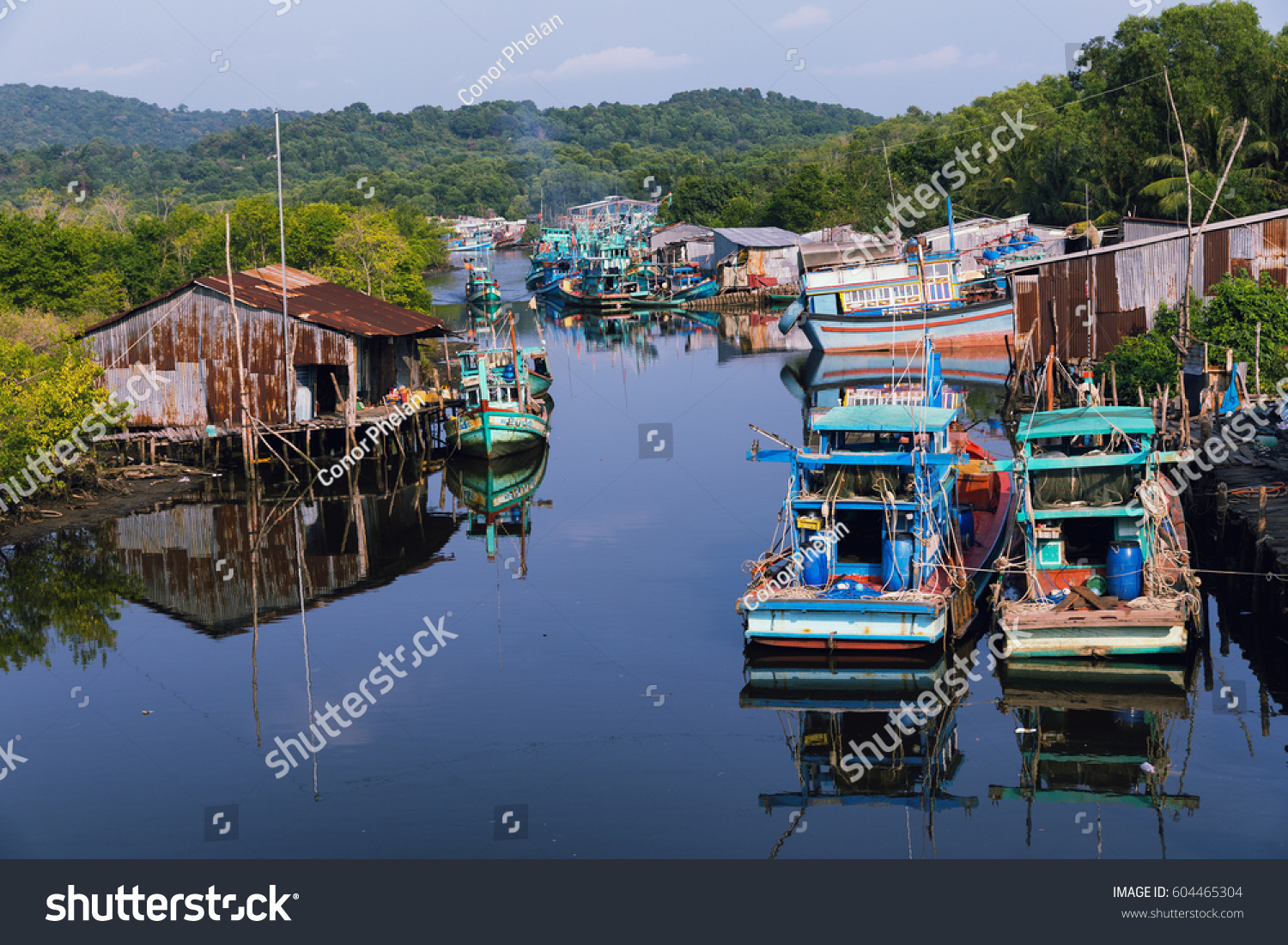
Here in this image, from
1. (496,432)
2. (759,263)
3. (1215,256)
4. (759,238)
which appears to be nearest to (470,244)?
(759,238)


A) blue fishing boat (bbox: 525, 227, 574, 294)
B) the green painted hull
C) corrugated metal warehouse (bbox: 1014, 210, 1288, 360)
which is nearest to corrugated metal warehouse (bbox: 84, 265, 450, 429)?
the green painted hull

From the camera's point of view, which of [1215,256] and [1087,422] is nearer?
[1087,422]

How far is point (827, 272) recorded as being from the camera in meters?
56.6

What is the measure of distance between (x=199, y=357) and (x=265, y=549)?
1108 cm

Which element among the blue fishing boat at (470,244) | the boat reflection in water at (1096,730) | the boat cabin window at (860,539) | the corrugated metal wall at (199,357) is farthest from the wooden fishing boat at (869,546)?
the blue fishing boat at (470,244)

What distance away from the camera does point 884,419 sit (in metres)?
19.9

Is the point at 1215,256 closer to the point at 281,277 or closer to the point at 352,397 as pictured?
the point at 352,397

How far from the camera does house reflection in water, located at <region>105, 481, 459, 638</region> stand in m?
23.3

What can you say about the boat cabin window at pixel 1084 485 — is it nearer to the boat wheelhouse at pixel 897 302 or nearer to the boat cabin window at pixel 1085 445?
the boat cabin window at pixel 1085 445

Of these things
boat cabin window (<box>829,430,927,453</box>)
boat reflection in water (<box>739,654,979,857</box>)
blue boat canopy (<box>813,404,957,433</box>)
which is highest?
blue boat canopy (<box>813,404,957,433</box>)

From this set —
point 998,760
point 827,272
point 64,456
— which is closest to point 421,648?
point 998,760

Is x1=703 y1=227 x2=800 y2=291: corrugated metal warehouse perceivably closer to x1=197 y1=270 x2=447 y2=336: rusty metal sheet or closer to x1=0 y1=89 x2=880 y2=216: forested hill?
x1=197 y1=270 x2=447 y2=336: rusty metal sheet

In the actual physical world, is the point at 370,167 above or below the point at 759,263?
above

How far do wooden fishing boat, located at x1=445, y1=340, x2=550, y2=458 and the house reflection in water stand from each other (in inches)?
110
